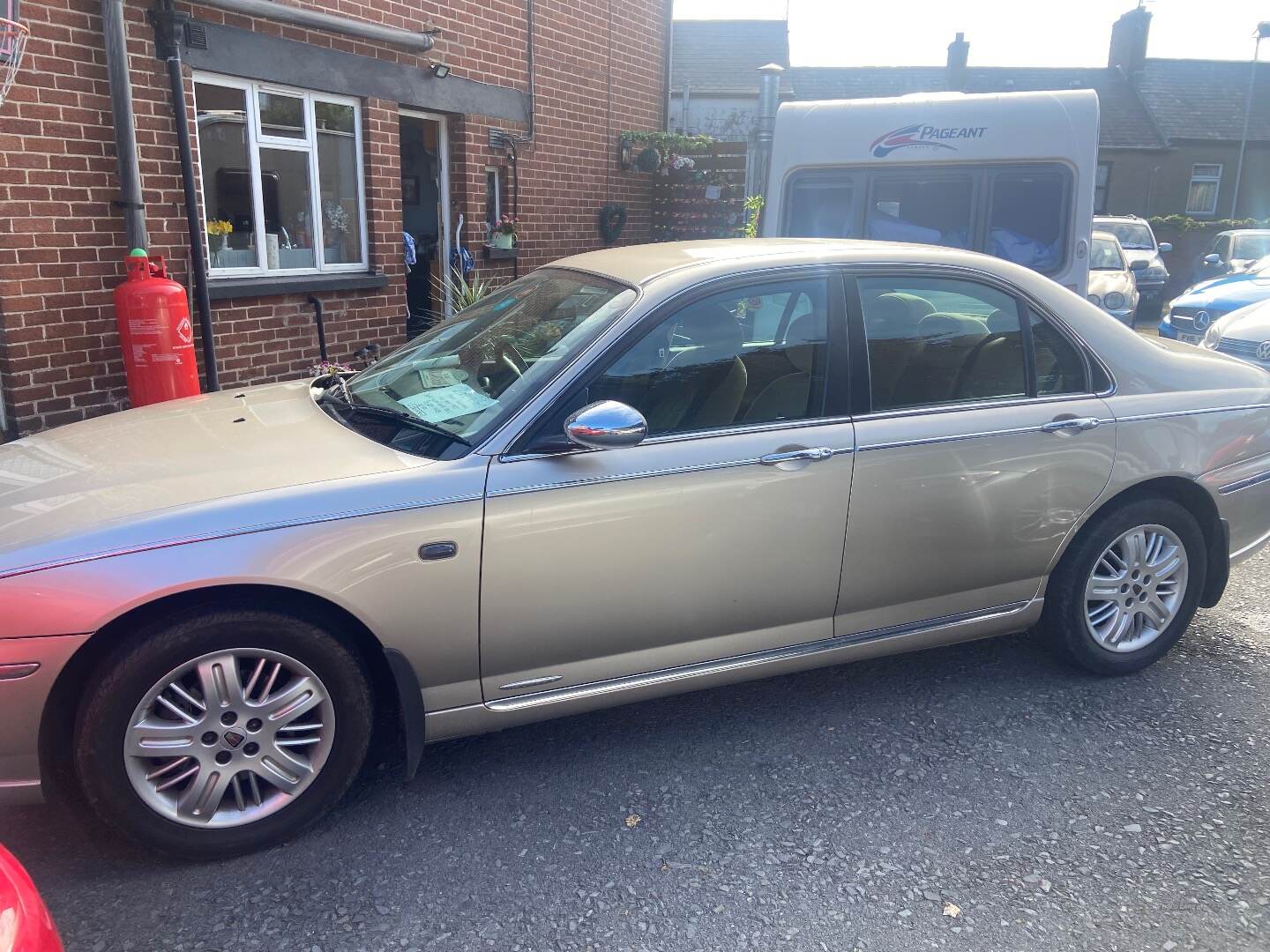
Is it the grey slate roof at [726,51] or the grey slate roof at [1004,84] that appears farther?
the grey slate roof at [1004,84]

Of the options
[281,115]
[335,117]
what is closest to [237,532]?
[281,115]

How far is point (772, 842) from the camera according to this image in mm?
2859

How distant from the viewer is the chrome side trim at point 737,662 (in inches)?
119

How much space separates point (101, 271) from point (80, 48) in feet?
4.20

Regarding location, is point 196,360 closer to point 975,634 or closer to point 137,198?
point 137,198

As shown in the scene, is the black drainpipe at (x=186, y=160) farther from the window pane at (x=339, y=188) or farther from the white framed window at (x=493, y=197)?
the white framed window at (x=493, y=197)

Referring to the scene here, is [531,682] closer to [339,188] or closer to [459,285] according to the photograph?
[339,188]

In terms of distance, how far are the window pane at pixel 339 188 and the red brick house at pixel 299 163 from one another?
20 mm

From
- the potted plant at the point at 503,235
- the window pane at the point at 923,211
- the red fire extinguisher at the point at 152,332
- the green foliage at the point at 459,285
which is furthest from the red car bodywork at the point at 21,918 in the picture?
the potted plant at the point at 503,235

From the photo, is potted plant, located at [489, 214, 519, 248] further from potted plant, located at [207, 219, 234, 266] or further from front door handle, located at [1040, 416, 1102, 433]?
front door handle, located at [1040, 416, 1102, 433]

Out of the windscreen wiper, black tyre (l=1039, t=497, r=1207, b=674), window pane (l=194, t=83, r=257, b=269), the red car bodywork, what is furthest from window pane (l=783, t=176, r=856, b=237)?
the red car bodywork

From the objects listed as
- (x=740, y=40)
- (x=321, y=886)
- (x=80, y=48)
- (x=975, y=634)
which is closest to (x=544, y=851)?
(x=321, y=886)

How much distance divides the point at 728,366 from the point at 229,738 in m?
1.88

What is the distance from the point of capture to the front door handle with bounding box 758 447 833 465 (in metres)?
3.18
